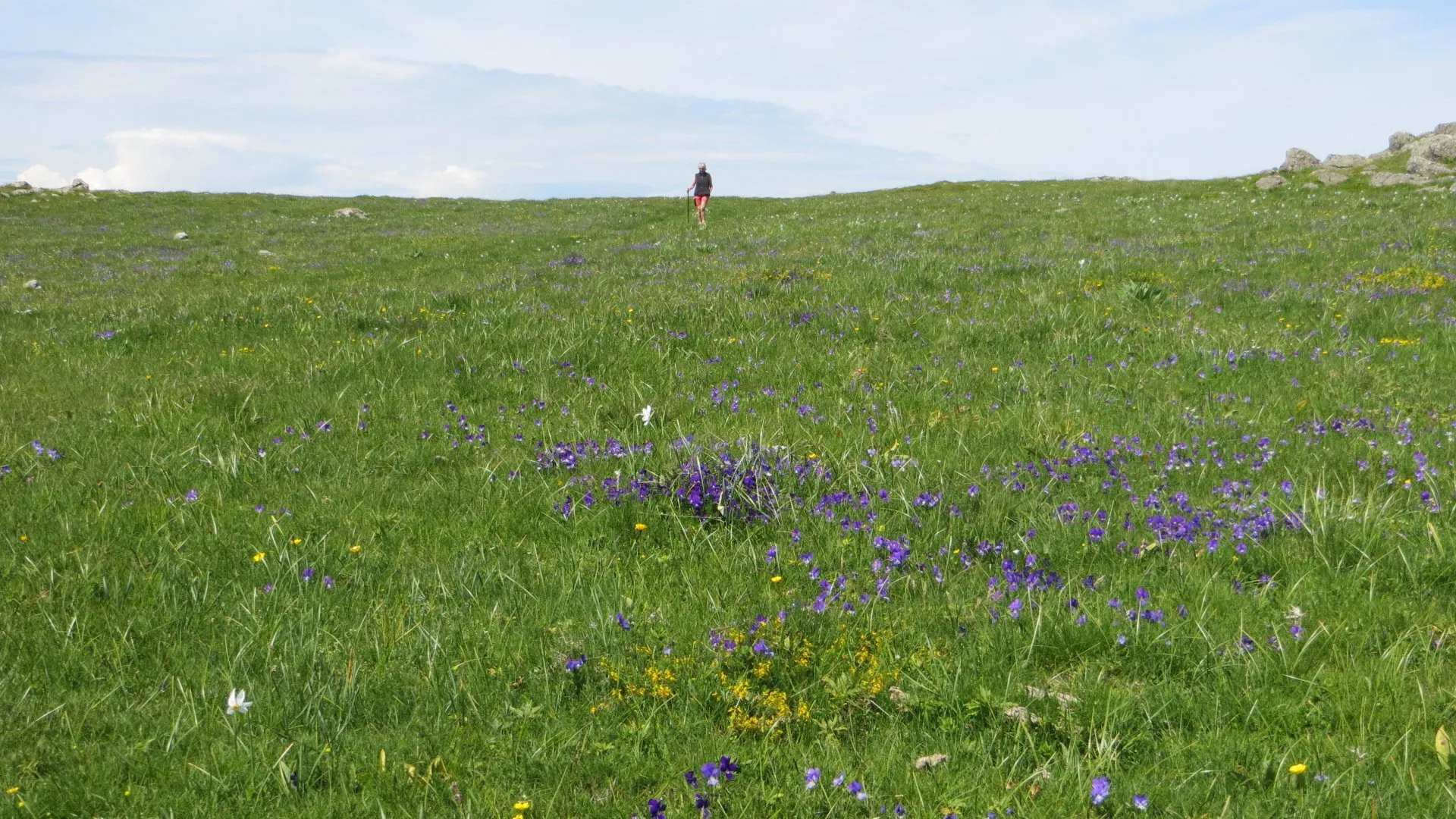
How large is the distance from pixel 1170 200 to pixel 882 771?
33105 mm

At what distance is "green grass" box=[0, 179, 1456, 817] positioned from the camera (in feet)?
10.1

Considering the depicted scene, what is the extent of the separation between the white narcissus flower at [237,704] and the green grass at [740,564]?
0.07m

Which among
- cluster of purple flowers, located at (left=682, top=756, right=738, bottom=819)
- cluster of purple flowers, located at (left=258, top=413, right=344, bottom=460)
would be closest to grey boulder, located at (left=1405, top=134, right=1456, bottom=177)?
cluster of purple flowers, located at (left=258, top=413, right=344, bottom=460)

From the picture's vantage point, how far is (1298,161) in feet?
130

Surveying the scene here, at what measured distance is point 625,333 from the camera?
9359mm

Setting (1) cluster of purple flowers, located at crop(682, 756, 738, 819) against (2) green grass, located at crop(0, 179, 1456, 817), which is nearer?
(1) cluster of purple flowers, located at crop(682, 756, 738, 819)

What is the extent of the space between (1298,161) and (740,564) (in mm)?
45798

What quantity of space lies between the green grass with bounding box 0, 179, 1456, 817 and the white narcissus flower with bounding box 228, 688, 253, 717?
0.07 meters

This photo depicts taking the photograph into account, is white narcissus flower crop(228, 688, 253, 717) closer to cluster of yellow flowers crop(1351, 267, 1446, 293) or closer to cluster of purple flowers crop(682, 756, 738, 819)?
cluster of purple flowers crop(682, 756, 738, 819)

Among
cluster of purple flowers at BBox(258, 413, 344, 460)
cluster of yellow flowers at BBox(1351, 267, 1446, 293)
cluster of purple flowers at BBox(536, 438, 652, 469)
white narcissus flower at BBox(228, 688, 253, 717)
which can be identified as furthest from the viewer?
cluster of yellow flowers at BBox(1351, 267, 1446, 293)

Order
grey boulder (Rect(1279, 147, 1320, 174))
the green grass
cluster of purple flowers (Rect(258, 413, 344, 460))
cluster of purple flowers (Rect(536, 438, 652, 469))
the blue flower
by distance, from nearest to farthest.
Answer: the blue flower, the green grass, cluster of purple flowers (Rect(536, 438, 652, 469)), cluster of purple flowers (Rect(258, 413, 344, 460)), grey boulder (Rect(1279, 147, 1320, 174))

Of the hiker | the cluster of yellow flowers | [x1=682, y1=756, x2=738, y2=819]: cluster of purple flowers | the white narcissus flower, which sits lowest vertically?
[x1=682, y1=756, x2=738, y2=819]: cluster of purple flowers

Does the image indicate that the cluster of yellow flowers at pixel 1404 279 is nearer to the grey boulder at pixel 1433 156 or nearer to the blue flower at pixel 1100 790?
the blue flower at pixel 1100 790

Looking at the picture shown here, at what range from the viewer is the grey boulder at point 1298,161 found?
39094 mm
